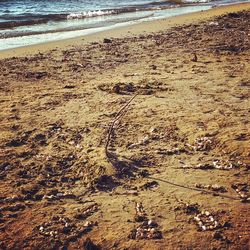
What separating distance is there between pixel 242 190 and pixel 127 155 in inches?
59.1

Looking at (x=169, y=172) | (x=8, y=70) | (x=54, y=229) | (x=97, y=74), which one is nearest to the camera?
(x=54, y=229)

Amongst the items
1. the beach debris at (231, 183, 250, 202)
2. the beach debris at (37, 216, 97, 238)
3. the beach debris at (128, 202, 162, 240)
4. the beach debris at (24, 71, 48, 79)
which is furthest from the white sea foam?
the beach debris at (128, 202, 162, 240)

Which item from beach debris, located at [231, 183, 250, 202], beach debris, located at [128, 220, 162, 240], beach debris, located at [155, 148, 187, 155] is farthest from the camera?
beach debris, located at [155, 148, 187, 155]

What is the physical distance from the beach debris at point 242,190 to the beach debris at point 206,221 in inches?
18.2

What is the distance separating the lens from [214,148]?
516 centimetres

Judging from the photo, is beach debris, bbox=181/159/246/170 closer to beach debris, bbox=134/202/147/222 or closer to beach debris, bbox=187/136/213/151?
beach debris, bbox=187/136/213/151

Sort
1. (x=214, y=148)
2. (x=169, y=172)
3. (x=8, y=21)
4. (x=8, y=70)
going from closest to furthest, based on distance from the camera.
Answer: (x=169, y=172), (x=214, y=148), (x=8, y=70), (x=8, y=21)

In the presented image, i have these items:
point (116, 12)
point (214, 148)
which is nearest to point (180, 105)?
point (214, 148)

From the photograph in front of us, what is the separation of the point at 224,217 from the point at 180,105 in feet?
9.38

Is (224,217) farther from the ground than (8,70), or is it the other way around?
(8,70)

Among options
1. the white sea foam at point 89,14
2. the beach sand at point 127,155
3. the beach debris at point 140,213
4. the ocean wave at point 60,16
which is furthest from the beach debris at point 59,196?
the white sea foam at point 89,14

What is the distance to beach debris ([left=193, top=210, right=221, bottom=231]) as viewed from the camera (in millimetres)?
3805

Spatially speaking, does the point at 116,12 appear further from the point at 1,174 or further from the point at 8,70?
the point at 1,174

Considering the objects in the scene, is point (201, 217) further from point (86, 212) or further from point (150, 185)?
point (86, 212)
